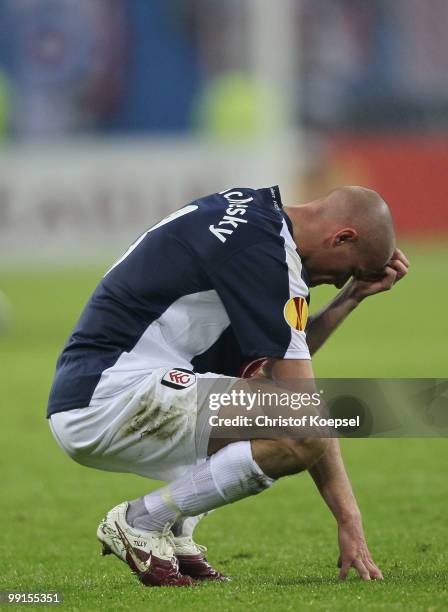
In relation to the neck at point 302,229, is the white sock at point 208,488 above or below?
below

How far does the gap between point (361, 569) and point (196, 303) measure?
100 centimetres

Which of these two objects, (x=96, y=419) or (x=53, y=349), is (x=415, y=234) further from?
(x=96, y=419)

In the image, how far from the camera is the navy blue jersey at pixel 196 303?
414 centimetres

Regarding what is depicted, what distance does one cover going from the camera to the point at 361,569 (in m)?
4.33

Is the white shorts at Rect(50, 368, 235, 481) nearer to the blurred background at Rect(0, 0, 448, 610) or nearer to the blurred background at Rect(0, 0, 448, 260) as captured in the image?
the blurred background at Rect(0, 0, 448, 610)

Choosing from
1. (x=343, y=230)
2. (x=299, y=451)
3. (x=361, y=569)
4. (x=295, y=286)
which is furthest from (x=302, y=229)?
(x=361, y=569)

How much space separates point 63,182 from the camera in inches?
773

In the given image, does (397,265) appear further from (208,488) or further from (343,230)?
(208,488)

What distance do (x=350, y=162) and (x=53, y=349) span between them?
1229 centimetres

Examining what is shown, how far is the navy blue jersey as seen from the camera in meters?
4.14

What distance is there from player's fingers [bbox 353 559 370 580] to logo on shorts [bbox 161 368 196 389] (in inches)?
30.7

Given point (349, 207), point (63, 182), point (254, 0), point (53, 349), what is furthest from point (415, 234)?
point (349, 207)

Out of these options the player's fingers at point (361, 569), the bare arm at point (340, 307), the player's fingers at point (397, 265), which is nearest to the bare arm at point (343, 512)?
the player's fingers at point (361, 569)

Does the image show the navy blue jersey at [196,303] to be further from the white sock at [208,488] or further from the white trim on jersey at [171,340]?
the white sock at [208,488]
